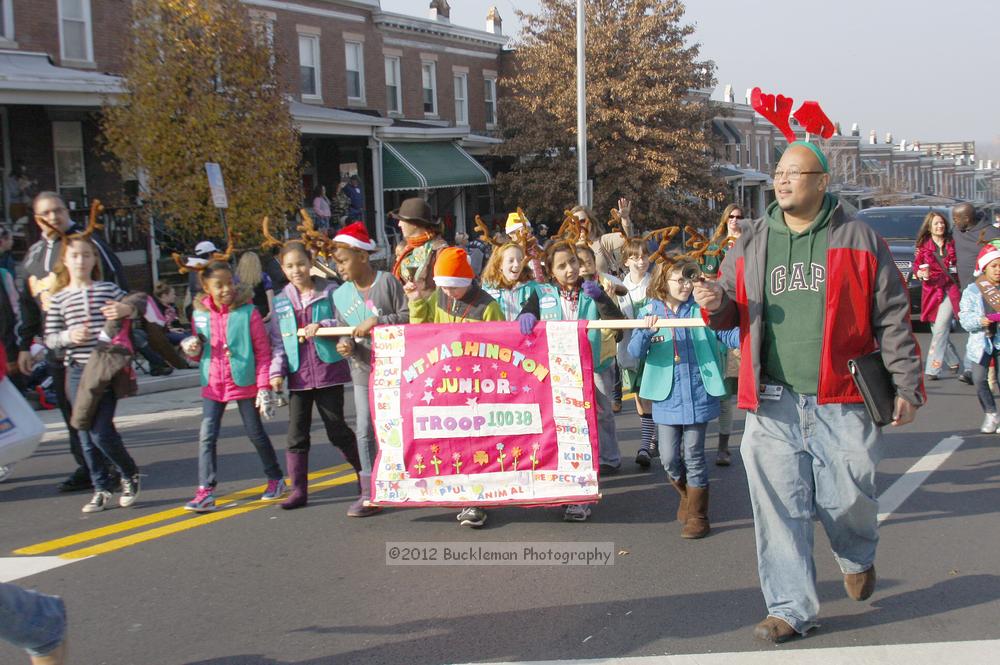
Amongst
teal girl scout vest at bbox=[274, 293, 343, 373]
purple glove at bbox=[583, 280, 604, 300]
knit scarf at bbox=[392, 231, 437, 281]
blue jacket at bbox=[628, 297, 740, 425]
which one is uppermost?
knit scarf at bbox=[392, 231, 437, 281]

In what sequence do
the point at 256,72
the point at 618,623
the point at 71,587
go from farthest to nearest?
1. the point at 256,72
2. the point at 71,587
3. the point at 618,623

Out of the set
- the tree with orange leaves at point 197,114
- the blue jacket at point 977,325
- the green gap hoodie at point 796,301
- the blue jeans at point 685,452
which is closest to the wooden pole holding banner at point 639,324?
the blue jeans at point 685,452

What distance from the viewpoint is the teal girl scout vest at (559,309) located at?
6.87 meters

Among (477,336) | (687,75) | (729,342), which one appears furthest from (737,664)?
(687,75)

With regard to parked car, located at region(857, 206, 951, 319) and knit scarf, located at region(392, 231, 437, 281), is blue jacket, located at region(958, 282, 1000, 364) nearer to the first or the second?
knit scarf, located at region(392, 231, 437, 281)

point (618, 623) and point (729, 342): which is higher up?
point (729, 342)

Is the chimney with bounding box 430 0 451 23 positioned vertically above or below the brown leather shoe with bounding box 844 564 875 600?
above

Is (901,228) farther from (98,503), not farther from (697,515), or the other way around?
(98,503)

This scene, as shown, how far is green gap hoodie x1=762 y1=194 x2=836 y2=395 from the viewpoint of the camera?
4.30 meters

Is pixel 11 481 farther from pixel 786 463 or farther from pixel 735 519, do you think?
pixel 786 463

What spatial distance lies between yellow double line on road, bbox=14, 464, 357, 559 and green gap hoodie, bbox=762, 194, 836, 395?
154 inches

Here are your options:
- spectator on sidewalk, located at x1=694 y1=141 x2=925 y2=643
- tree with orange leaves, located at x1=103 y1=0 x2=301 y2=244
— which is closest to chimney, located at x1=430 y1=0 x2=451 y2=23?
tree with orange leaves, located at x1=103 y1=0 x2=301 y2=244

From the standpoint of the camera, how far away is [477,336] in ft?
20.0

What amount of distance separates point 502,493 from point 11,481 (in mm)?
4274
